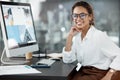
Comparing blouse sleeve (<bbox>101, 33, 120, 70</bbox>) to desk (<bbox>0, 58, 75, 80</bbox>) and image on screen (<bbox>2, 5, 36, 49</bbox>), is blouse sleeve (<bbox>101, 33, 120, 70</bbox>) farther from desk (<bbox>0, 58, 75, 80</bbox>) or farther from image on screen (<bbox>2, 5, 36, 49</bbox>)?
image on screen (<bbox>2, 5, 36, 49</bbox>)

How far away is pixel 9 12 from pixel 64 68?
0.65m

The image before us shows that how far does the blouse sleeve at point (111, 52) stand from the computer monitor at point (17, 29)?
0.68m

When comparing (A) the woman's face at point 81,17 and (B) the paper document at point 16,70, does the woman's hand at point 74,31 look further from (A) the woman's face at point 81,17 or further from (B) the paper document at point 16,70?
(B) the paper document at point 16,70

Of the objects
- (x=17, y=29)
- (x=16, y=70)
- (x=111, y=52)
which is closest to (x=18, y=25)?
(x=17, y=29)

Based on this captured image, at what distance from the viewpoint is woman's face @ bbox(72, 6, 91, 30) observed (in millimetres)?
2059

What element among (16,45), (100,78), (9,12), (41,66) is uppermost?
(9,12)

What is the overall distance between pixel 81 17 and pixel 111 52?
0.39 meters

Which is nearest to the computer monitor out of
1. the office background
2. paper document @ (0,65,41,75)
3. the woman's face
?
paper document @ (0,65,41,75)

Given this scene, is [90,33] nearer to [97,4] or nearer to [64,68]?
[64,68]

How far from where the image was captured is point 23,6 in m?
2.23

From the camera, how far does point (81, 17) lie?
2061 millimetres

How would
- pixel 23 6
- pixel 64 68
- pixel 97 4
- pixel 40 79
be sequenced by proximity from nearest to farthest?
pixel 40 79 < pixel 64 68 < pixel 23 6 < pixel 97 4

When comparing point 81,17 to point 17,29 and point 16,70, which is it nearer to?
point 17,29

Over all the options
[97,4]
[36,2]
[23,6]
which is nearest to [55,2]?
[36,2]
